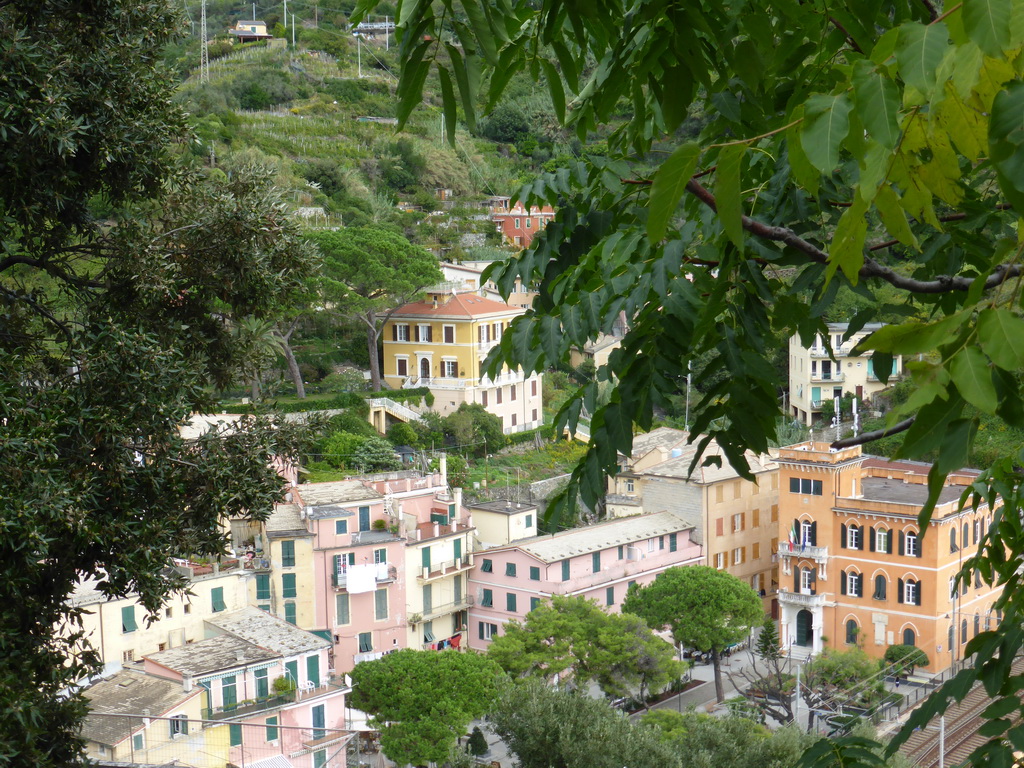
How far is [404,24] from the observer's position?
1567mm

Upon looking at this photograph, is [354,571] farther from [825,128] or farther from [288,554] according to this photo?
[825,128]

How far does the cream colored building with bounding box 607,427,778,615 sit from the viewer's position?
25172mm

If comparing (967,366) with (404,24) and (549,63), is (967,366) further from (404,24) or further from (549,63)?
(549,63)

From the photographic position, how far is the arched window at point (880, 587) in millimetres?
23156

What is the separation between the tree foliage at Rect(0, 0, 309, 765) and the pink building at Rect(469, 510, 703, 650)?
1708 cm

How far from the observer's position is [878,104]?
1113 millimetres

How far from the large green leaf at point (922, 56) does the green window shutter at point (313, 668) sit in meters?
16.0

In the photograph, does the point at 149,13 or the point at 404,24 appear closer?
the point at 404,24

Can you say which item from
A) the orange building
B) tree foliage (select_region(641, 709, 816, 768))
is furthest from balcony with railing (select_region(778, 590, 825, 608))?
tree foliage (select_region(641, 709, 816, 768))

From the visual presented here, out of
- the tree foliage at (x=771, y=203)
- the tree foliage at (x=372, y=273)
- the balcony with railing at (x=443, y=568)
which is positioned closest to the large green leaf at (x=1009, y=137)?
the tree foliage at (x=771, y=203)

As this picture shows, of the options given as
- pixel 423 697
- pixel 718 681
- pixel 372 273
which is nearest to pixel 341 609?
pixel 423 697

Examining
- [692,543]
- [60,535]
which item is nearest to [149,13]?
[60,535]

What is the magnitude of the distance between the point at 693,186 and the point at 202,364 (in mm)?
3540

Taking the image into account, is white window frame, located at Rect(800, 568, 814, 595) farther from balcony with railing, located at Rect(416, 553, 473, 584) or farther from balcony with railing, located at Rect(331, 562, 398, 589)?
balcony with railing, located at Rect(331, 562, 398, 589)
